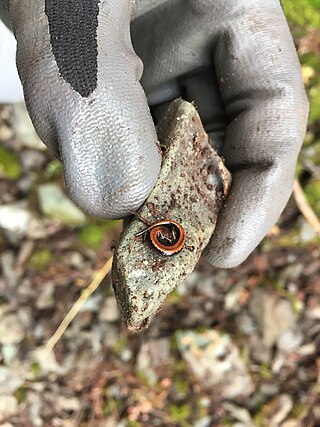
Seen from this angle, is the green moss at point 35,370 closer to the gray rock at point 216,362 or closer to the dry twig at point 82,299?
the dry twig at point 82,299

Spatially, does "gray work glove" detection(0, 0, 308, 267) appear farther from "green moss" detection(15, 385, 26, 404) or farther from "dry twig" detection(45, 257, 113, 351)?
"green moss" detection(15, 385, 26, 404)

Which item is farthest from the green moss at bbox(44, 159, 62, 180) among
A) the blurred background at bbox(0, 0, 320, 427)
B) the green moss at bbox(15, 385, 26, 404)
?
the green moss at bbox(15, 385, 26, 404)

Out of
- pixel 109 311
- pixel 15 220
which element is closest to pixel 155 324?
pixel 109 311

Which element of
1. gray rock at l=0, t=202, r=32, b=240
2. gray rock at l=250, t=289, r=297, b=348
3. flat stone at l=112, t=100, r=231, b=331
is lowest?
gray rock at l=250, t=289, r=297, b=348

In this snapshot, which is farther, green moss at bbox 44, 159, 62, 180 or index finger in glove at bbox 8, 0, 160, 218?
green moss at bbox 44, 159, 62, 180

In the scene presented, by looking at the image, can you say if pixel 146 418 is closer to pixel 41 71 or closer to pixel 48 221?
pixel 48 221

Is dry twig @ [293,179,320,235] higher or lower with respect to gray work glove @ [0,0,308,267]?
lower

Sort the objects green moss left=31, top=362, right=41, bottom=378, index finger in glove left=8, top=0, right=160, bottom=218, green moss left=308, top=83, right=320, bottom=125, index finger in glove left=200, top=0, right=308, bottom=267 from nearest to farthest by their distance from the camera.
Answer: index finger in glove left=8, top=0, right=160, bottom=218 < index finger in glove left=200, top=0, right=308, bottom=267 < green moss left=31, top=362, right=41, bottom=378 < green moss left=308, top=83, right=320, bottom=125
